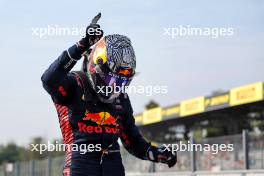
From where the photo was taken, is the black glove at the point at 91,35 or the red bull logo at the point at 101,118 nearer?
the black glove at the point at 91,35

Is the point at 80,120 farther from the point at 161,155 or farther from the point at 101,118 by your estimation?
the point at 161,155

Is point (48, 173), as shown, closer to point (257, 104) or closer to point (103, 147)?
point (257, 104)

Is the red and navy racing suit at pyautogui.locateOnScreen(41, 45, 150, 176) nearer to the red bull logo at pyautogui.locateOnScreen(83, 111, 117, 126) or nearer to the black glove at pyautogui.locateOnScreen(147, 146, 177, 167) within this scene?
the red bull logo at pyautogui.locateOnScreen(83, 111, 117, 126)

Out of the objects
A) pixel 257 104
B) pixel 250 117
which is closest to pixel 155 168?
pixel 257 104

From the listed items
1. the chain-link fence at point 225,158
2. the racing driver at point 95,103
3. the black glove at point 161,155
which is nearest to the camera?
the racing driver at point 95,103

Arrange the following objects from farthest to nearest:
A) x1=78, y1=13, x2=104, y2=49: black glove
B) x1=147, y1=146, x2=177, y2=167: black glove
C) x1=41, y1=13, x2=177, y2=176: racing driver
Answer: x1=147, y1=146, x2=177, y2=167: black glove → x1=41, y1=13, x2=177, y2=176: racing driver → x1=78, y1=13, x2=104, y2=49: black glove

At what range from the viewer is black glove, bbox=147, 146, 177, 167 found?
4.73 meters

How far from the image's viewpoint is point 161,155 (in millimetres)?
4730

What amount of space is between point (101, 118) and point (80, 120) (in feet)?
0.50

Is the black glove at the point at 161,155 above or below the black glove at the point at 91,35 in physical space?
below

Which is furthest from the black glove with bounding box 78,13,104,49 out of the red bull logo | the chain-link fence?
the chain-link fence

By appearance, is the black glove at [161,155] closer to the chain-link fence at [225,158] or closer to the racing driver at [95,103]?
the racing driver at [95,103]

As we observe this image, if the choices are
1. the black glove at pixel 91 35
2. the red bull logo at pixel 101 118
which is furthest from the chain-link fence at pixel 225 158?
the black glove at pixel 91 35

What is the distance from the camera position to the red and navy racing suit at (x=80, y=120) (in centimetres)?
397
